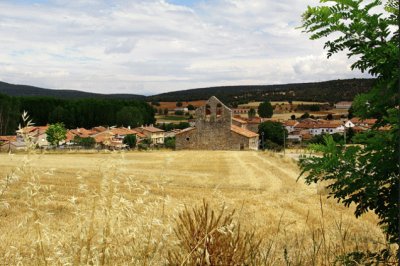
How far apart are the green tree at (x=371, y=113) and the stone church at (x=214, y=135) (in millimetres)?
73793

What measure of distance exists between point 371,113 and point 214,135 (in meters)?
74.6

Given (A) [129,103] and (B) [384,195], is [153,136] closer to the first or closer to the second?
(A) [129,103]

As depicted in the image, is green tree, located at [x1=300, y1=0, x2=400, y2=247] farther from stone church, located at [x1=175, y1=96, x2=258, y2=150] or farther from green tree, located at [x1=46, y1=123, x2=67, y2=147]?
green tree, located at [x1=46, y1=123, x2=67, y2=147]

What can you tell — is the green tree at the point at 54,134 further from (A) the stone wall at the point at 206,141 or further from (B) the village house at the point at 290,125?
(B) the village house at the point at 290,125

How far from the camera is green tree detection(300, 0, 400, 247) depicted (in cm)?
322

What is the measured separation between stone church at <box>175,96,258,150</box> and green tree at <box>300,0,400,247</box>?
73.8 metres

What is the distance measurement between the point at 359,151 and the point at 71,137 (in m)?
115

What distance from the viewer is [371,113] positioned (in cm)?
358

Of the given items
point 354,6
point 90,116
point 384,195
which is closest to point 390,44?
point 354,6

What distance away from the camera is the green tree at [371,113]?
10.6ft

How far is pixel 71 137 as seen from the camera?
4471 inches

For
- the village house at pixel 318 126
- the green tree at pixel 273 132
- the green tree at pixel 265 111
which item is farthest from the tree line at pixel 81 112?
the green tree at pixel 273 132

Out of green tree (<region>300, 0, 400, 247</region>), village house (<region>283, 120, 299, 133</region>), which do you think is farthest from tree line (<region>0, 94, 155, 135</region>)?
green tree (<region>300, 0, 400, 247</region>)

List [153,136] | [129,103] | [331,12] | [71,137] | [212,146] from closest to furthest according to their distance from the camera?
[331,12]
[212,146]
[71,137]
[153,136]
[129,103]
